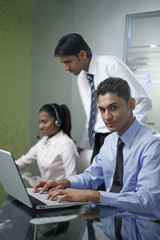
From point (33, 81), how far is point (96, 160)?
1.93 m

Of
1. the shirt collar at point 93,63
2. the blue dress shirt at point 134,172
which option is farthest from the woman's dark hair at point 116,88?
the shirt collar at point 93,63

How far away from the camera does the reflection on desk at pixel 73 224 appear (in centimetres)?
84

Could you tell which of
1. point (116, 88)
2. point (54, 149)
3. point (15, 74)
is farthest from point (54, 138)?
point (116, 88)

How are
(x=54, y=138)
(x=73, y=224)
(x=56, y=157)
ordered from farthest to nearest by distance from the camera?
1. (x=54, y=138)
2. (x=56, y=157)
3. (x=73, y=224)

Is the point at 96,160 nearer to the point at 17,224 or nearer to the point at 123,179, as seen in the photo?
the point at 123,179

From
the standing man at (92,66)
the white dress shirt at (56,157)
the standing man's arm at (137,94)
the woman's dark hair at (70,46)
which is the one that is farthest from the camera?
the white dress shirt at (56,157)

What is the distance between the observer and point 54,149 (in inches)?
90.3

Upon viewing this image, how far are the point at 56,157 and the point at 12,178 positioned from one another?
1124 mm

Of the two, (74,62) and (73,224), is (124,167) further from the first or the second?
(74,62)

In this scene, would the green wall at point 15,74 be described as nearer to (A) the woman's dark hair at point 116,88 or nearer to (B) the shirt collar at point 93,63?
(B) the shirt collar at point 93,63

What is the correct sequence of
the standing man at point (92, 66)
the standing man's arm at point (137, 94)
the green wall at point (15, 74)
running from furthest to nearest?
the green wall at point (15, 74)
the standing man at point (92, 66)
the standing man's arm at point (137, 94)

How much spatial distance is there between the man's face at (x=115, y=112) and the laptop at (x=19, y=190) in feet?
1.35

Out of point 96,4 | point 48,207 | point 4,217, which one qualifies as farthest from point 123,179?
point 96,4

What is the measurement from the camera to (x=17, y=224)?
36.6 inches
